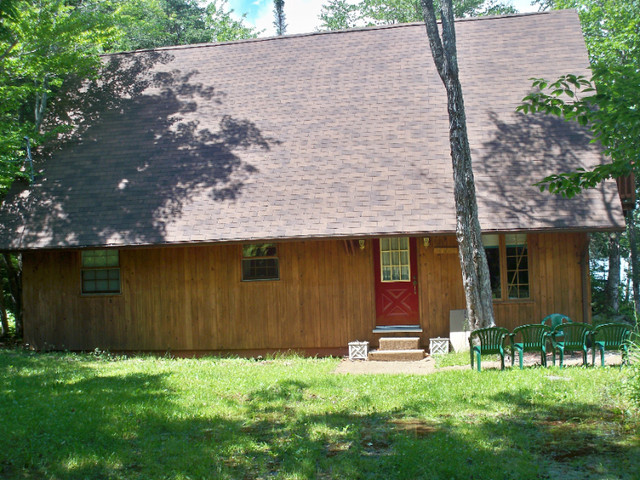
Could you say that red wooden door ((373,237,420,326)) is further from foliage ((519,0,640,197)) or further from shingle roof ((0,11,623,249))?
foliage ((519,0,640,197))

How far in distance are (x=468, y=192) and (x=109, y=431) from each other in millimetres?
7091

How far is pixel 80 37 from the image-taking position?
1552cm

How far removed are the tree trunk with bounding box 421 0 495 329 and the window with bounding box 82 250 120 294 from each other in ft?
25.5

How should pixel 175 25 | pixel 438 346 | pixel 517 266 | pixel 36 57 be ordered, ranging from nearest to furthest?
pixel 438 346, pixel 517 266, pixel 36 57, pixel 175 25

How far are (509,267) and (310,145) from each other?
5.21 m

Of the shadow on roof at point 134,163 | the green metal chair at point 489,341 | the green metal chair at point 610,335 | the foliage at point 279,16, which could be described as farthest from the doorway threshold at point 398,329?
A: the foliage at point 279,16

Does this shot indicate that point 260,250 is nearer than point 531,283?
No

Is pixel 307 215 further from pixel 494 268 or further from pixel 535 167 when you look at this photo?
pixel 535 167

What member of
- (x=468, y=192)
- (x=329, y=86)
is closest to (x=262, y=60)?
(x=329, y=86)

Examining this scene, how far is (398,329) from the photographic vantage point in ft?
42.7

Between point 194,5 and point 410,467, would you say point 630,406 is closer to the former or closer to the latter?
point 410,467

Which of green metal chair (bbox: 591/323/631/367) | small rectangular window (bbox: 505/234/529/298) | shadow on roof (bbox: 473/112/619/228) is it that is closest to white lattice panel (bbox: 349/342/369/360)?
small rectangular window (bbox: 505/234/529/298)

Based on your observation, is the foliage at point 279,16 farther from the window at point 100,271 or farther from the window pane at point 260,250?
the window pane at point 260,250

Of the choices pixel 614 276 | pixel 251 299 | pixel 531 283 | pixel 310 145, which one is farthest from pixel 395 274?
pixel 614 276
